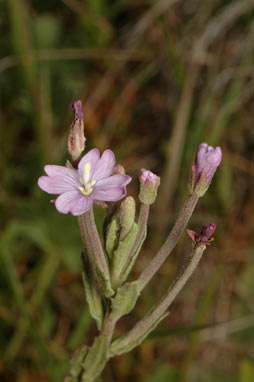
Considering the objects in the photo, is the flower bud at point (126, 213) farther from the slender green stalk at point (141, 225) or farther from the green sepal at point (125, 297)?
the green sepal at point (125, 297)

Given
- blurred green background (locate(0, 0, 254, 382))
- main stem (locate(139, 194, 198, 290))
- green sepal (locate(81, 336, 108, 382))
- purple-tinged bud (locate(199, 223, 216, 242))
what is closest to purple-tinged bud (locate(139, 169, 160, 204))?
main stem (locate(139, 194, 198, 290))

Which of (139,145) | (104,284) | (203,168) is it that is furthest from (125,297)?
(139,145)

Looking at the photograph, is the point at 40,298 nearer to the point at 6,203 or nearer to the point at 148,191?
the point at 6,203

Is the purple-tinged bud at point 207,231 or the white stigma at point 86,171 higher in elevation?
the white stigma at point 86,171

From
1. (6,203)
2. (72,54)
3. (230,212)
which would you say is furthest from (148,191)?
(72,54)

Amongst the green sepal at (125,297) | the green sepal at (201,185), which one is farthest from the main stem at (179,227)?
the green sepal at (125,297)

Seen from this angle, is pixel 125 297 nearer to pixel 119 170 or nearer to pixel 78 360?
pixel 78 360
